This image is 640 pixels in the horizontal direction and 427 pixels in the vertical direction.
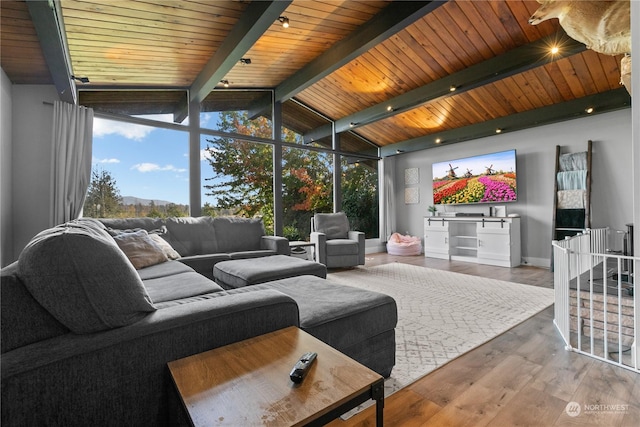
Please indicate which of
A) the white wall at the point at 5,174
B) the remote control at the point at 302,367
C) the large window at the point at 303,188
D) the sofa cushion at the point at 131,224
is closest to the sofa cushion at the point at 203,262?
the sofa cushion at the point at 131,224

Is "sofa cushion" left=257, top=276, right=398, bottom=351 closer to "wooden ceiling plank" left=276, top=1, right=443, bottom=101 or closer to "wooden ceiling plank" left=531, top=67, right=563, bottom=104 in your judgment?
"wooden ceiling plank" left=276, top=1, right=443, bottom=101

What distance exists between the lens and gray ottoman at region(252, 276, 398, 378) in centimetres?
148

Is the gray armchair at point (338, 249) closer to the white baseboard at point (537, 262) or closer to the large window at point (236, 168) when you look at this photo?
the large window at point (236, 168)

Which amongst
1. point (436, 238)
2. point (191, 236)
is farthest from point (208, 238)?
point (436, 238)

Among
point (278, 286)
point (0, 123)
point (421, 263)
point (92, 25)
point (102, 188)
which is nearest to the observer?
point (278, 286)

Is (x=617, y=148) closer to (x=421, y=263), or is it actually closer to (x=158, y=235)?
(x=421, y=263)

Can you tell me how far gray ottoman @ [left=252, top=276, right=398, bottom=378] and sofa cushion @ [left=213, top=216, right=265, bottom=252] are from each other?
7.37ft

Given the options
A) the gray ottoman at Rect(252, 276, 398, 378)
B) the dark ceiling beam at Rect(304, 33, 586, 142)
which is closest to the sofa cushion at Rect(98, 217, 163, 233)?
the gray ottoman at Rect(252, 276, 398, 378)

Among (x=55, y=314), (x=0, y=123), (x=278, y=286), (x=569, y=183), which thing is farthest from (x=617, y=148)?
(x=0, y=123)

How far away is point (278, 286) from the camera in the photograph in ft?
6.68

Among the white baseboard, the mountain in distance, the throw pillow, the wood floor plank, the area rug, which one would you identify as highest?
the mountain in distance

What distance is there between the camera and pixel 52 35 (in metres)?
2.17

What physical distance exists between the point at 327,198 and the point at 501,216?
3.27 meters

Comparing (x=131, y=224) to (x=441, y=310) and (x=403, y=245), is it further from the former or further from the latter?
(x=403, y=245)
